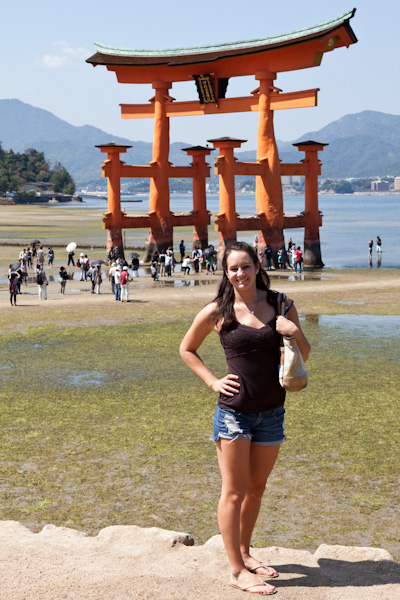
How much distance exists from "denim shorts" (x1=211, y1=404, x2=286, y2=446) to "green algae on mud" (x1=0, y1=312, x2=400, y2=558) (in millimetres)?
1965

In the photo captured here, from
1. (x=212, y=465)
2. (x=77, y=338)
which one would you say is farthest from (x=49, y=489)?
(x=77, y=338)

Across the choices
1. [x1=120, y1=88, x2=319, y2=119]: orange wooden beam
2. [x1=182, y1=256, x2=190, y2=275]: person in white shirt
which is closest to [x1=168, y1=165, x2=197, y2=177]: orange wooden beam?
[x1=120, y1=88, x2=319, y2=119]: orange wooden beam

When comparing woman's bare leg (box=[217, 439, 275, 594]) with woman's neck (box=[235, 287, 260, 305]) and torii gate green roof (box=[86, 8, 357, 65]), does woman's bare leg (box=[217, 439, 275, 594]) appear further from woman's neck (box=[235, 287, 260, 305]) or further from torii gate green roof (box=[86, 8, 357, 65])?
torii gate green roof (box=[86, 8, 357, 65])

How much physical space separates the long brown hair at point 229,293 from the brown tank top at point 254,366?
0.09 metres

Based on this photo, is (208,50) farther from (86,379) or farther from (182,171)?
(86,379)

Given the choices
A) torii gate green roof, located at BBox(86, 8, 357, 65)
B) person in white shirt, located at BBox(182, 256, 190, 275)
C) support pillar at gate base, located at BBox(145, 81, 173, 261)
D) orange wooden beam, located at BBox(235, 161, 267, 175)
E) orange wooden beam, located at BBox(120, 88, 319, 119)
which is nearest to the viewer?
torii gate green roof, located at BBox(86, 8, 357, 65)

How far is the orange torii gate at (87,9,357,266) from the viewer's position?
31.8 meters

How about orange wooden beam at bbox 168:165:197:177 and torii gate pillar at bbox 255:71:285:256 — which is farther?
orange wooden beam at bbox 168:165:197:177

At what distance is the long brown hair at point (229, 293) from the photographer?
4.77m

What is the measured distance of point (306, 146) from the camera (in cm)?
3653

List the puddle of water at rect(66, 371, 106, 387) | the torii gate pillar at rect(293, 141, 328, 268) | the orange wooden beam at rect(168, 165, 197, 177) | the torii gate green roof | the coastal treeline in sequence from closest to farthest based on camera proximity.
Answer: the puddle of water at rect(66, 371, 106, 387), the torii gate green roof, the torii gate pillar at rect(293, 141, 328, 268), the orange wooden beam at rect(168, 165, 197, 177), the coastal treeline

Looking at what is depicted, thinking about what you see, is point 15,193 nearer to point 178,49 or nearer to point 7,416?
point 178,49

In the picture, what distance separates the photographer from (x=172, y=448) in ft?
28.9

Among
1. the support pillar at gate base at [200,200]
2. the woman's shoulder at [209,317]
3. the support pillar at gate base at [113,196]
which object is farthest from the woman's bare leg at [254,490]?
the support pillar at gate base at [200,200]
